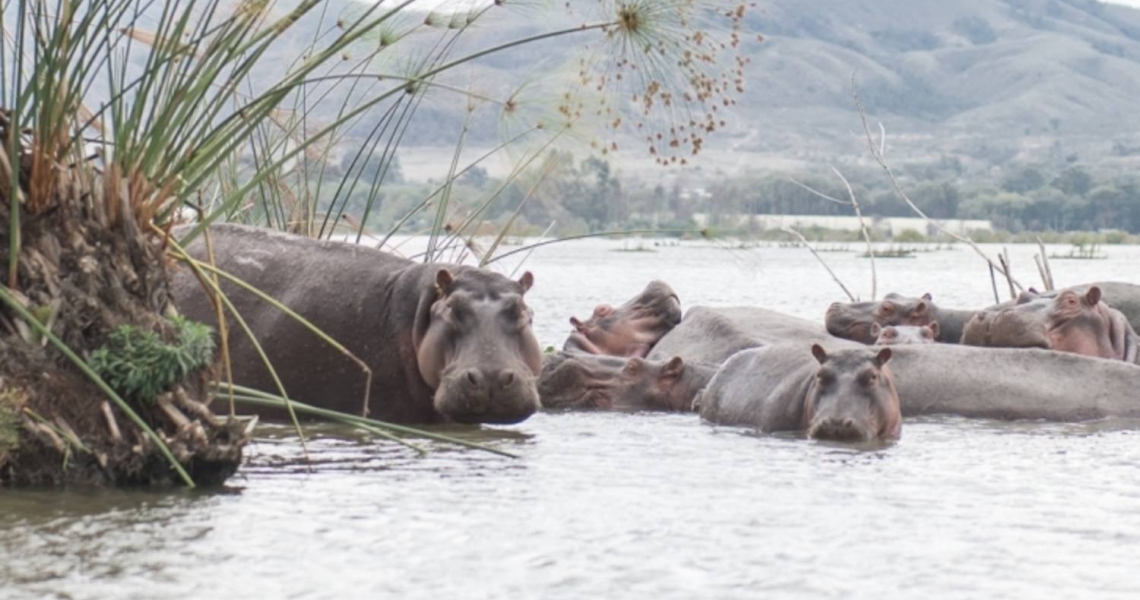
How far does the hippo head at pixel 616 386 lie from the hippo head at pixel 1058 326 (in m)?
1.81

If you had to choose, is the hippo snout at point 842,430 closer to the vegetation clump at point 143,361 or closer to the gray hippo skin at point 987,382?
the gray hippo skin at point 987,382

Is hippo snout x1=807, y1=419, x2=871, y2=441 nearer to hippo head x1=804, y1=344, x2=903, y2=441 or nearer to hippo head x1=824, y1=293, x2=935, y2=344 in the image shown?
hippo head x1=804, y1=344, x2=903, y2=441

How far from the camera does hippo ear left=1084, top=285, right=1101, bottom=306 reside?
34.4 feet

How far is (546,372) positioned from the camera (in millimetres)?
10000

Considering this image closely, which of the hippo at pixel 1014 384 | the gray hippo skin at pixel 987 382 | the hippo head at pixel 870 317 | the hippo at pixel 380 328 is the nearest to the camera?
the hippo at pixel 380 328

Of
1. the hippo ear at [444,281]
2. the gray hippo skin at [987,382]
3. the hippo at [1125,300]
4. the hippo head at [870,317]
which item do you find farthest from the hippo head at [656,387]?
the hippo at [1125,300]

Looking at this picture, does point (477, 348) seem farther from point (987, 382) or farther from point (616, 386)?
point (987, 382)

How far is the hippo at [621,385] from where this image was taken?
9.88 m

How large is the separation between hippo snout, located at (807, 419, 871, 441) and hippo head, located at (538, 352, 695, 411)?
1.90 m

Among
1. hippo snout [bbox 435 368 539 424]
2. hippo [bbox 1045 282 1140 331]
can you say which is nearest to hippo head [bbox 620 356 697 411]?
hippo snout [bbox 435 368 539 424]

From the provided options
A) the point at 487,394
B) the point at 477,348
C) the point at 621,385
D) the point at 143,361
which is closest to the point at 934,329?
the point at 621,385

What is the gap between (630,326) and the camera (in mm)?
11844

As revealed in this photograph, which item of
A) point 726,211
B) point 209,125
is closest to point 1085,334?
point 209,125

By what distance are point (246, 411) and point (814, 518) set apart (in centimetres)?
324
